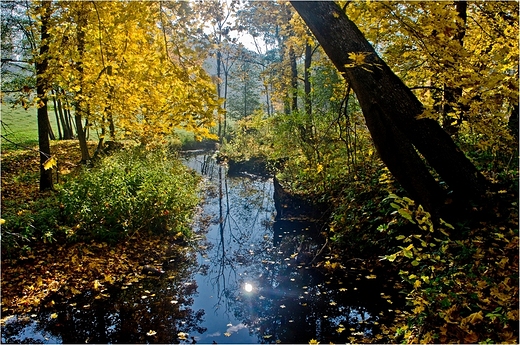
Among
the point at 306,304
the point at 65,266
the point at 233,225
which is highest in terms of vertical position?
the point at 65,266

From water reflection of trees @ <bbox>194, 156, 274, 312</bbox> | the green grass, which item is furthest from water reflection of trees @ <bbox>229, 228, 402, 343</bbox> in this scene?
the green grass

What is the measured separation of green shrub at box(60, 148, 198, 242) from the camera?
6.09 metres

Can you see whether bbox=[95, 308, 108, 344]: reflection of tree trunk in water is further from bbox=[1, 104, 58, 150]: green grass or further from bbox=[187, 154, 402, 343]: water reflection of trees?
bbox=[1, 104, 58, 150]: green grass

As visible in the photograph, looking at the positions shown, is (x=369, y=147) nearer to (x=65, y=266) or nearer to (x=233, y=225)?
(x=233, y=225)

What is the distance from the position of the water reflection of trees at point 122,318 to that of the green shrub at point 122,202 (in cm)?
163

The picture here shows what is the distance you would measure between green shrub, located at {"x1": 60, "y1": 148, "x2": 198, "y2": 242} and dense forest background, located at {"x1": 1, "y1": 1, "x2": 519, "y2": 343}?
1.4 inches

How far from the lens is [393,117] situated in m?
3.38

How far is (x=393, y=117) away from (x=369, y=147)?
Answer: 103 inches

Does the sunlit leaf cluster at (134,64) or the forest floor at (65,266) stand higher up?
the sunlit leaf cluster at (134,64)

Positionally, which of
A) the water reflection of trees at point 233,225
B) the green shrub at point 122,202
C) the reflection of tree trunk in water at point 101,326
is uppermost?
the green shrub at point 122,202

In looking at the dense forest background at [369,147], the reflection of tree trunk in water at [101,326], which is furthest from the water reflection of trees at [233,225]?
the reflection of tree trunk in water at [101,326]

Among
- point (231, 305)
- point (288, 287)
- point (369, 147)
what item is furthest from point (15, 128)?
point (369, 147)

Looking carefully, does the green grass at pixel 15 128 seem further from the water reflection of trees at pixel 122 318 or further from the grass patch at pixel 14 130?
the water reflection of trees at pixel 122 318

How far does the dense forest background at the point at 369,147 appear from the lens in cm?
281
